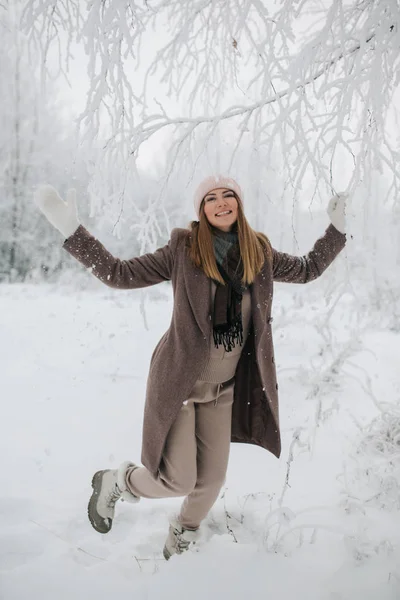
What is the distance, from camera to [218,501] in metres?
2.48

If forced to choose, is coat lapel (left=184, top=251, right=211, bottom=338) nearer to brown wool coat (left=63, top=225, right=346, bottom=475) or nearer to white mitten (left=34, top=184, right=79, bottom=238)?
brown wool coat (left=63, top=225, right=346, bottom=475)

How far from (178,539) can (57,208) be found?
71.6 inches

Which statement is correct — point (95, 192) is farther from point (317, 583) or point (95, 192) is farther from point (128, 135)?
point (317, 583)

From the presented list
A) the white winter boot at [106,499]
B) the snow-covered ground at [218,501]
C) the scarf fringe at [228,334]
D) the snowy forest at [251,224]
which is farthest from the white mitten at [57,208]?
the snow-covered ground at [218,501]

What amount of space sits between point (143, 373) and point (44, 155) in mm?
11022

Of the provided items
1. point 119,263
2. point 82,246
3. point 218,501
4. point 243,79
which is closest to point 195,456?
point 218,501

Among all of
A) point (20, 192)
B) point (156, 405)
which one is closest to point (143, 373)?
point (156, 405)

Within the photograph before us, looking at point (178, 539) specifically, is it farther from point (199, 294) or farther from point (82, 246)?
point (82, 246)

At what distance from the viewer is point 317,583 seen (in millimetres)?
1717

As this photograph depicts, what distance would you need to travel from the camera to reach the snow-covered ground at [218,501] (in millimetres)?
1694

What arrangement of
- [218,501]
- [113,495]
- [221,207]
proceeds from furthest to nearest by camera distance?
1. [218,501]
2. [113,495]
3. [221,207]

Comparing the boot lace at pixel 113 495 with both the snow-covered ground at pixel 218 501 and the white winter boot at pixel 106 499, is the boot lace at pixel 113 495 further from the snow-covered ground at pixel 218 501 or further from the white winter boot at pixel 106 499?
the snow-covered ground at pixel 218 501

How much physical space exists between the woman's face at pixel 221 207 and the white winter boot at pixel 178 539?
1.62 metres

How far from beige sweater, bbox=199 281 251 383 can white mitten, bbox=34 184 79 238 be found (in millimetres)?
736
